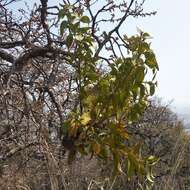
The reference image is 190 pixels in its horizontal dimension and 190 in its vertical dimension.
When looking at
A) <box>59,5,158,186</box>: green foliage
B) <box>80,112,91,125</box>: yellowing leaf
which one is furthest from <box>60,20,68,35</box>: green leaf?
<box>80,112,91,125</box>: yellowing leaf

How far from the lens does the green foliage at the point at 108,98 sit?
196 cm

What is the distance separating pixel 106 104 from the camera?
1.96 metres

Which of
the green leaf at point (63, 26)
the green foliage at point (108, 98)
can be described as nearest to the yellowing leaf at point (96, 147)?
the green foliage at point (108, 98)

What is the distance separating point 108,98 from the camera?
197 cm

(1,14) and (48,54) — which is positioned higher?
(1,14)

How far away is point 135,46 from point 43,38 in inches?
121

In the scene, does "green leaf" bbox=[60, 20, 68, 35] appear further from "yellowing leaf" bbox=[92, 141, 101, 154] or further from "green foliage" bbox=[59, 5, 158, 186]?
"yellowing leaf" bbox=[92, 141, 101, 154]

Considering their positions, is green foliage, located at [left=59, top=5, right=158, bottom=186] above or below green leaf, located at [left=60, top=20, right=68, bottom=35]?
below

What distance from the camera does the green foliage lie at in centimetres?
196

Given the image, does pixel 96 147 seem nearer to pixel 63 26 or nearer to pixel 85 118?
pixel 85 118

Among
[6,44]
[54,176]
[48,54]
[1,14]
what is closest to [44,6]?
[48,54]

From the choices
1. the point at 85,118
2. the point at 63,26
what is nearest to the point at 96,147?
the point at 85,118

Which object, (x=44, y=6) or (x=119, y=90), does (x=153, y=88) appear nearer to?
(x=119, y=90)

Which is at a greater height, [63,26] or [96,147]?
[63,26]
